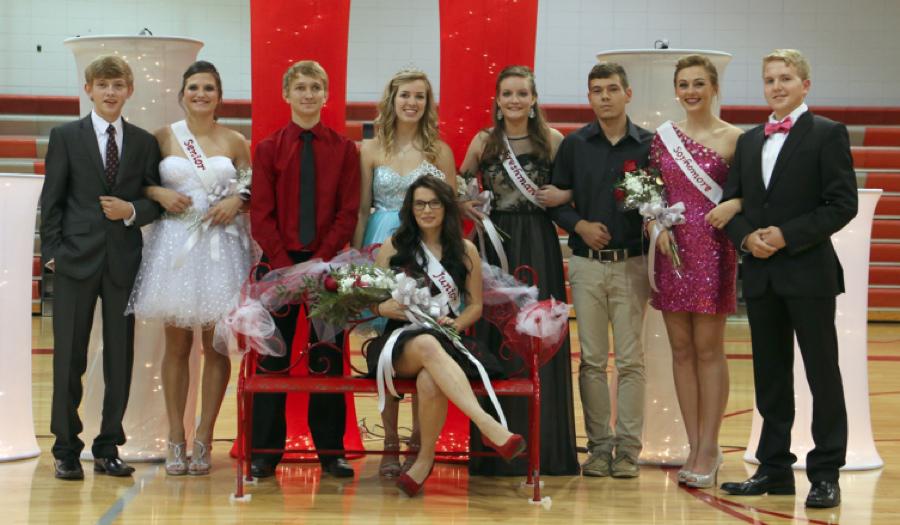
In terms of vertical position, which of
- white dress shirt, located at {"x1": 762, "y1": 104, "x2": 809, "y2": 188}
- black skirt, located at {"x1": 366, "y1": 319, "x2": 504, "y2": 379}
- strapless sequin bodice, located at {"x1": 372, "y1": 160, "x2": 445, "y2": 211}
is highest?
white dress shirt, located at {"x1": 762, "y1": 104, "x2": 809, "y2": 188}

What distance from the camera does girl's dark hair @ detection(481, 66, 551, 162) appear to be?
5133 millimetres

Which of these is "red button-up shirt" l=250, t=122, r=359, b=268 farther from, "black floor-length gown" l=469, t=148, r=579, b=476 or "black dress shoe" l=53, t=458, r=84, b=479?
"black dress shoe" l=53, t=458, r=84, b=479

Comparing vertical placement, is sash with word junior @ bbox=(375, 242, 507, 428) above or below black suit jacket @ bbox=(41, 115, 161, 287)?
below

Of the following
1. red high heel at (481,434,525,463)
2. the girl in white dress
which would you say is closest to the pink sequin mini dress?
red high heel at (481,434,525,463)

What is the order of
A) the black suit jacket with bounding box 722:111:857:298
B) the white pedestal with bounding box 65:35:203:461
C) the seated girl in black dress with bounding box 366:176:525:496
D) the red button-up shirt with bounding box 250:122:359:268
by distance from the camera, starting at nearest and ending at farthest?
the black suit jacket with bounding box 722:111:857:298, the seated girl in black dress with bounding box 366:176:525:496, the red button-up shirt with bounding box 250:122:359:268, the white pedestal with bounding box 65:35:203:461

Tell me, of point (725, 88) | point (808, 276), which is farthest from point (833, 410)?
point (725, 88)

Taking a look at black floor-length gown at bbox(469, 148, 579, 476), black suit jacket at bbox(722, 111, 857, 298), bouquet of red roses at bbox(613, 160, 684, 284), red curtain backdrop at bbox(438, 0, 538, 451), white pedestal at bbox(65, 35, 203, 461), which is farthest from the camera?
red curtain backdrop at bbox(438, 0, 538, 451)

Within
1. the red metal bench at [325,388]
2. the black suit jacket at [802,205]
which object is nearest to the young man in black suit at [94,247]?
the red metal bench at [325,388]

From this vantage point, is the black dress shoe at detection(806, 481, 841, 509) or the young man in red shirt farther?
the young man in red shirt

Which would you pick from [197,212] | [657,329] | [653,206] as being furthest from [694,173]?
[197,212]

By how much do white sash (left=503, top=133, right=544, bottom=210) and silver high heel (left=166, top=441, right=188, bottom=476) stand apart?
5.74ft

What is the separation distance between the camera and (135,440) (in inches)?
210

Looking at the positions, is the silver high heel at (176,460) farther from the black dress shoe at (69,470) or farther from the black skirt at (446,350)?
the black skirt at (446,350)

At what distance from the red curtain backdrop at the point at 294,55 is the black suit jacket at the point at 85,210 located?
0.68 meters
